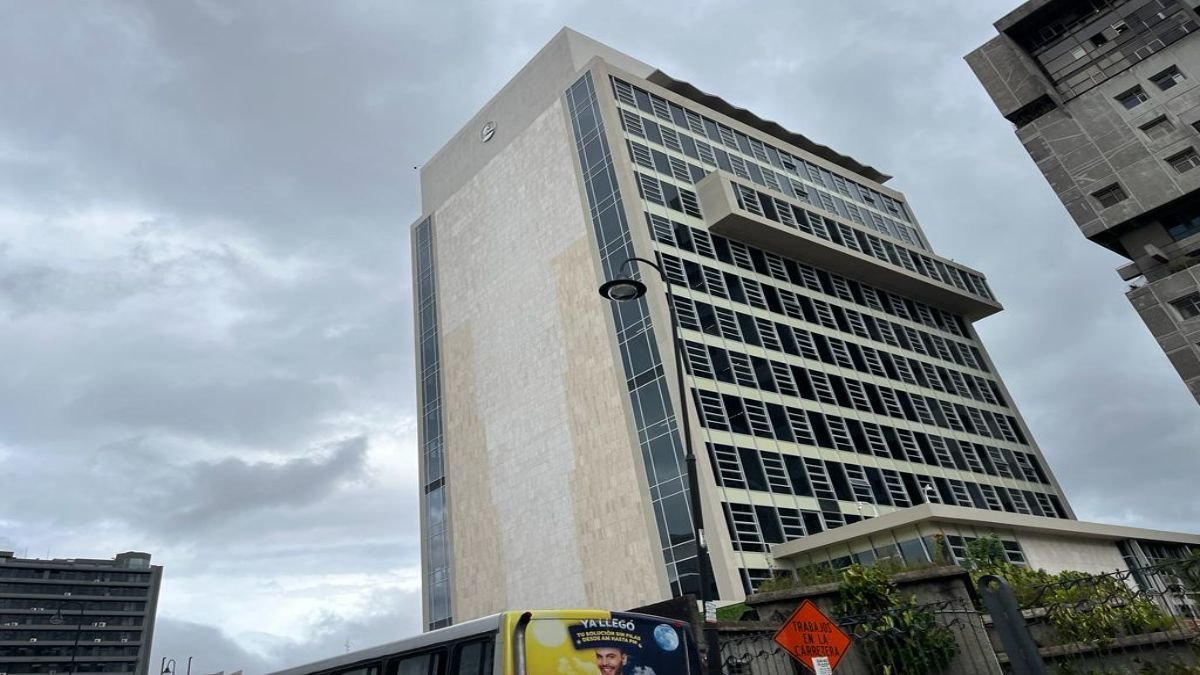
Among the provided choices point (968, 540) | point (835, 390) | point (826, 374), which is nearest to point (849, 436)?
point (835, 390)

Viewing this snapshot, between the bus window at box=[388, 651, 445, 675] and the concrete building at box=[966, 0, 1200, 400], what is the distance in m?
51.0

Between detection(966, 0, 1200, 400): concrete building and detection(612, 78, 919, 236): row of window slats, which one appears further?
detection(612, 78, 919, 236): row of window slats

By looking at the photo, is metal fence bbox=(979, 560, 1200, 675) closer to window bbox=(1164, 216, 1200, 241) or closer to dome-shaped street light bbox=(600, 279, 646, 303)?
dome-shaped street light bbox=(600, 279, 646, 303)

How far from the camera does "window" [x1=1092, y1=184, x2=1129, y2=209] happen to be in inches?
1944

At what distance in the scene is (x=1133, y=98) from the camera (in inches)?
2000

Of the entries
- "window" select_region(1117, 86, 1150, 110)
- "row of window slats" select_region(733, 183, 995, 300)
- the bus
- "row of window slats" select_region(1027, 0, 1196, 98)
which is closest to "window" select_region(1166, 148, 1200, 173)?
"window" select_region(1117, 86, 1150, 110)

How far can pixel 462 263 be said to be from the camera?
2299 inches

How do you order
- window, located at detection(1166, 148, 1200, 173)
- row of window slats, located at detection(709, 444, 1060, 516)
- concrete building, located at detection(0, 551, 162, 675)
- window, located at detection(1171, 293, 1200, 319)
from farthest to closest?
concrete building, located at detection(0, 551, 162, 675), window, located at detection(1166, 148, 1200, 173), window, located at detection(1171, 293, 1200, 319), row of window slats, located at detection(709, 444, 1060, 516)

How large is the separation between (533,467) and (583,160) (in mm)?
20599

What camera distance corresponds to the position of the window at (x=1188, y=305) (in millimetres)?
45031

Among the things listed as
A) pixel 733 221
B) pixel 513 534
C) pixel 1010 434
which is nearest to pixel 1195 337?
pixel 1010 434

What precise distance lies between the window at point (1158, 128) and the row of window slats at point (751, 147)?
2105 centimetres

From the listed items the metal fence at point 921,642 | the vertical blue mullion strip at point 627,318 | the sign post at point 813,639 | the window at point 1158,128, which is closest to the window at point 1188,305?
the window at point 1158,128

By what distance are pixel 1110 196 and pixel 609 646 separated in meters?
53.9
